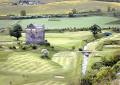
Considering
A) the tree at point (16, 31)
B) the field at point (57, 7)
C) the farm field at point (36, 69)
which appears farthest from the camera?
the field at point (57, 7)

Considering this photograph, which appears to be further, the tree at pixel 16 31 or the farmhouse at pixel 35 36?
the tree at pixel 16 31

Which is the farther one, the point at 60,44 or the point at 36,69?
the point at 60,44

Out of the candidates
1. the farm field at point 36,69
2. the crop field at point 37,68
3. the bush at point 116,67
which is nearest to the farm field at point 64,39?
the crop field at point 37,68

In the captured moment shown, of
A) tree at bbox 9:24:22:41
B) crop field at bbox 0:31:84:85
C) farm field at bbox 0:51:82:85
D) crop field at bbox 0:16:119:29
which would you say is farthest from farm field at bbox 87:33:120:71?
crop field at bbox 0:16:119:29

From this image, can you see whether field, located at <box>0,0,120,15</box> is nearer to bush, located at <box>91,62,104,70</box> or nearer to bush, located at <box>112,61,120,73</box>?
bush, located at <box>91,62,104,70</box>

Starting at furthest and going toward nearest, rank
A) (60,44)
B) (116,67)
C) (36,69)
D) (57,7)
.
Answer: (57,7), (60,44), (36,69), (116,67)

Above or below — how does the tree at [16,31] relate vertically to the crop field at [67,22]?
above

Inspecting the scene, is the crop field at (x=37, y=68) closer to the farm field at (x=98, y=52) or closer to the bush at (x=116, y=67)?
the farm field at (x=98, y=52)

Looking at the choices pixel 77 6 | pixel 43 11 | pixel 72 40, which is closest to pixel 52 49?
pixel 72 40

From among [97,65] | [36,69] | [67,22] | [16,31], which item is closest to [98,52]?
[97,65]

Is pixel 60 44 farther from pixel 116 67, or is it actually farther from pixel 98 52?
pixel 116 67
